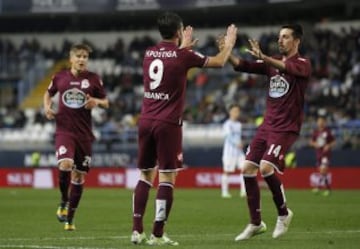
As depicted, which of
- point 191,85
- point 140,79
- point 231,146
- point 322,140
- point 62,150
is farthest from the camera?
point 140,79

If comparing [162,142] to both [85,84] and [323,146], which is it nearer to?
[85,84]

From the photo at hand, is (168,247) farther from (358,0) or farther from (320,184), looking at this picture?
(358,0)

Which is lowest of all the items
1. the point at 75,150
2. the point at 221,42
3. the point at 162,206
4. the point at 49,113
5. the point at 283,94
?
the point at 75,150

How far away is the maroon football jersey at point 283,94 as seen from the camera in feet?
45.5

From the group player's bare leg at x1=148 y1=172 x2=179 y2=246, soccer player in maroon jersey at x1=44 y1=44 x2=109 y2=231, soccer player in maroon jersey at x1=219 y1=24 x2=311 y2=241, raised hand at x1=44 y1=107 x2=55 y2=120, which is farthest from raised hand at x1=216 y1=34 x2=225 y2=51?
raised hand at x1=44 y1=107 x2=55 y2=120

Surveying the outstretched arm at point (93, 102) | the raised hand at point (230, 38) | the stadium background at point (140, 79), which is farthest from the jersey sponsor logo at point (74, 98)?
the stadium background at point (140, 79)

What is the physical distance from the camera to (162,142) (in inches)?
496

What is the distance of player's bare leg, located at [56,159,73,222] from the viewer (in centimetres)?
1666

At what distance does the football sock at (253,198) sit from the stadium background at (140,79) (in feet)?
67.0

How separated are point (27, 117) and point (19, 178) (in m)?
8.09

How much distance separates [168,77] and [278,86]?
Answer: 6.55 feet

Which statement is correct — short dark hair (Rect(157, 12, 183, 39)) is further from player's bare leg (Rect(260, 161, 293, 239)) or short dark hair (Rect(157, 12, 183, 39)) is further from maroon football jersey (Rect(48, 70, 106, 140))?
maroon football jersey (Rect(48, 70, 106, 140))

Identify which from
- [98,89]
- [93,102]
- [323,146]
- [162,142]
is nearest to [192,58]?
[162,142]

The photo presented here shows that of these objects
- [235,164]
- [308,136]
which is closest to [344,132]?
[308,136]
